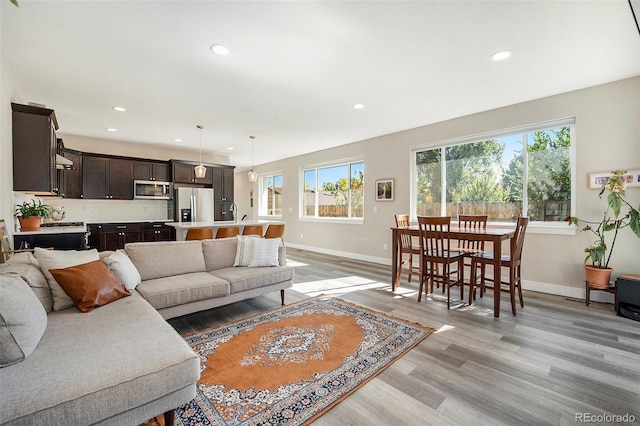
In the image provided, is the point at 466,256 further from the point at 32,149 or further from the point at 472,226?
the point at 32,149

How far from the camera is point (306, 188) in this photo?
7.78 metres

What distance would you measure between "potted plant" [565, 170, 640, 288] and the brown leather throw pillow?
191 inches

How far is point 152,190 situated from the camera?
6.43m

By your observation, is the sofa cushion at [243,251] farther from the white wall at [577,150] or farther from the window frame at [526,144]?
the window frame at [526,144]

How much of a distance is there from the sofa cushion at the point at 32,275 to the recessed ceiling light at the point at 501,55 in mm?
4183

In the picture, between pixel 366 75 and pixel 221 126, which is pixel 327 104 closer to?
pixel 366 75

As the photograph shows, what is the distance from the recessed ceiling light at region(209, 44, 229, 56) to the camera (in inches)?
102

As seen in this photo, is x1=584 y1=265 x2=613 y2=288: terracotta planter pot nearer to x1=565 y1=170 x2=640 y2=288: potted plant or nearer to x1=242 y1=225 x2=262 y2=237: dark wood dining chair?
x1=565 y1=170 x2=640 y2=288: potted plant

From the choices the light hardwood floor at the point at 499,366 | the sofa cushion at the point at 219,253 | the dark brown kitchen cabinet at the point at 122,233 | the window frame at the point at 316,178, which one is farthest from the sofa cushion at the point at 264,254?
the dark brown kitchen cabinet at the point at 122,233

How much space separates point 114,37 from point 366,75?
95.4 inches

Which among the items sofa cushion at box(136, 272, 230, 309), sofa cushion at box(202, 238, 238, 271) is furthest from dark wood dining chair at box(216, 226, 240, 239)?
sofa cushion at box(136, 272, 230, 309)

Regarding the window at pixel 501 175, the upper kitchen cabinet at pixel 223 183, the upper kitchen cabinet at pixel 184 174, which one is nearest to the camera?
the window at pixel 501 175

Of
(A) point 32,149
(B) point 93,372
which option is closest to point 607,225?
(B) point 93,372

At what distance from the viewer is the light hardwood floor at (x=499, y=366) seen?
160 cm
